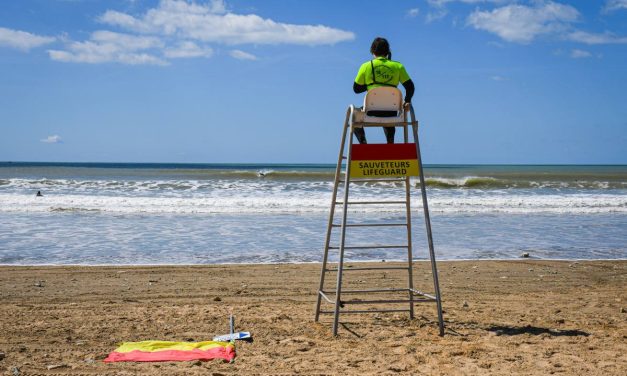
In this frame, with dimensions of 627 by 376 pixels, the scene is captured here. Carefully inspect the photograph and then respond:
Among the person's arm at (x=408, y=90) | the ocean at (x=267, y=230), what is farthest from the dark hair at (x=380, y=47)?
the ocean at (x=267, y=230)

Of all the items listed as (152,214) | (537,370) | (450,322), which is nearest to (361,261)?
(450,322)

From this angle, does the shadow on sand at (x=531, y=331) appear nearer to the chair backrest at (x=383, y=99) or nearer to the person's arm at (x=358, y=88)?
the chair backrest at (x=383, y=99)

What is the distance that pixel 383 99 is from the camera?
4.70 metres

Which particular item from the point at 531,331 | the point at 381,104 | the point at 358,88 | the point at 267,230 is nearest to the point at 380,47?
the point at 358,88

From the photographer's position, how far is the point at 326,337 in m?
4.90

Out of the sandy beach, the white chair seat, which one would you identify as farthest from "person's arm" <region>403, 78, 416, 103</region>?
the sandy beach

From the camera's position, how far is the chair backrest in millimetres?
4656

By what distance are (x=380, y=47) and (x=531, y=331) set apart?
281 cm

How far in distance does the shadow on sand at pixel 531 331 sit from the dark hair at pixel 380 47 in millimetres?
2612

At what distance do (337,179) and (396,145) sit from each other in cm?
57

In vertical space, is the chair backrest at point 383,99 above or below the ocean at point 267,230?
above

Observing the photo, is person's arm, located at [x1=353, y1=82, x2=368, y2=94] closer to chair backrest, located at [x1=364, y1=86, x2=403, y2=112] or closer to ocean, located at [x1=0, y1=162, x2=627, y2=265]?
chair backrest, located at [x1=364, y1=86, x2=403, y2=112]

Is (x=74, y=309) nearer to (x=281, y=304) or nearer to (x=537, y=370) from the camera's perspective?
(x=281, y=304)

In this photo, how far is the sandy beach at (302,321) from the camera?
4.13 meters
